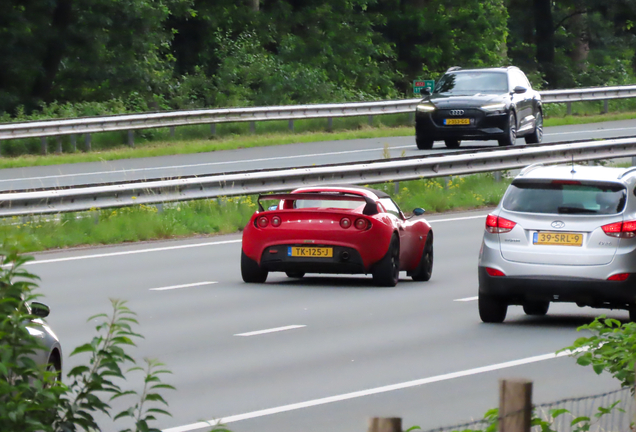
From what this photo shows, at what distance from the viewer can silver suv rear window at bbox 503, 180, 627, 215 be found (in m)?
12.7

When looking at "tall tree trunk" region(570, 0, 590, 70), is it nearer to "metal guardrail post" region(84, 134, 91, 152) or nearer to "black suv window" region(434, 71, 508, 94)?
"black suv window" region(434, 71, 508, 94)

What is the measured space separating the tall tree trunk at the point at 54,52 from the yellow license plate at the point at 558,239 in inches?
1174

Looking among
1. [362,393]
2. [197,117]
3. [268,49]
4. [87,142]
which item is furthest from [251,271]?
[268,49]

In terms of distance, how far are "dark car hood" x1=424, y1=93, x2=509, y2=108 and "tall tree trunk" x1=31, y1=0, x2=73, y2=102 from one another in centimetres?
1402

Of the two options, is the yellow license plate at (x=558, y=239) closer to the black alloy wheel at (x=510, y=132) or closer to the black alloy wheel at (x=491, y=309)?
the black alloy wheel at (x=491, y=309)

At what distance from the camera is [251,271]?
16.0 metres

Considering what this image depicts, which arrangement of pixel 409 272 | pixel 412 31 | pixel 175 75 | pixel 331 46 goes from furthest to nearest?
1. pixel 412 31
2. pixel 331 46
3. pixel 175 75
4. pixel 409 272

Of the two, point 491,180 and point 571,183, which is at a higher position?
point 571,183

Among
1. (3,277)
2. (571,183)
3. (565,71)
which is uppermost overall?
(3,277)

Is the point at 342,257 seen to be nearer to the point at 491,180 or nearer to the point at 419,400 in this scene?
the point at 419,400

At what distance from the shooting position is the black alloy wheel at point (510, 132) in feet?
101

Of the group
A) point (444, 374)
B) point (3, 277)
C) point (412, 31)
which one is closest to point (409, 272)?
point (444, 374)

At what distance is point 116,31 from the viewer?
41.0 m

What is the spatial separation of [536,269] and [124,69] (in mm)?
29223
